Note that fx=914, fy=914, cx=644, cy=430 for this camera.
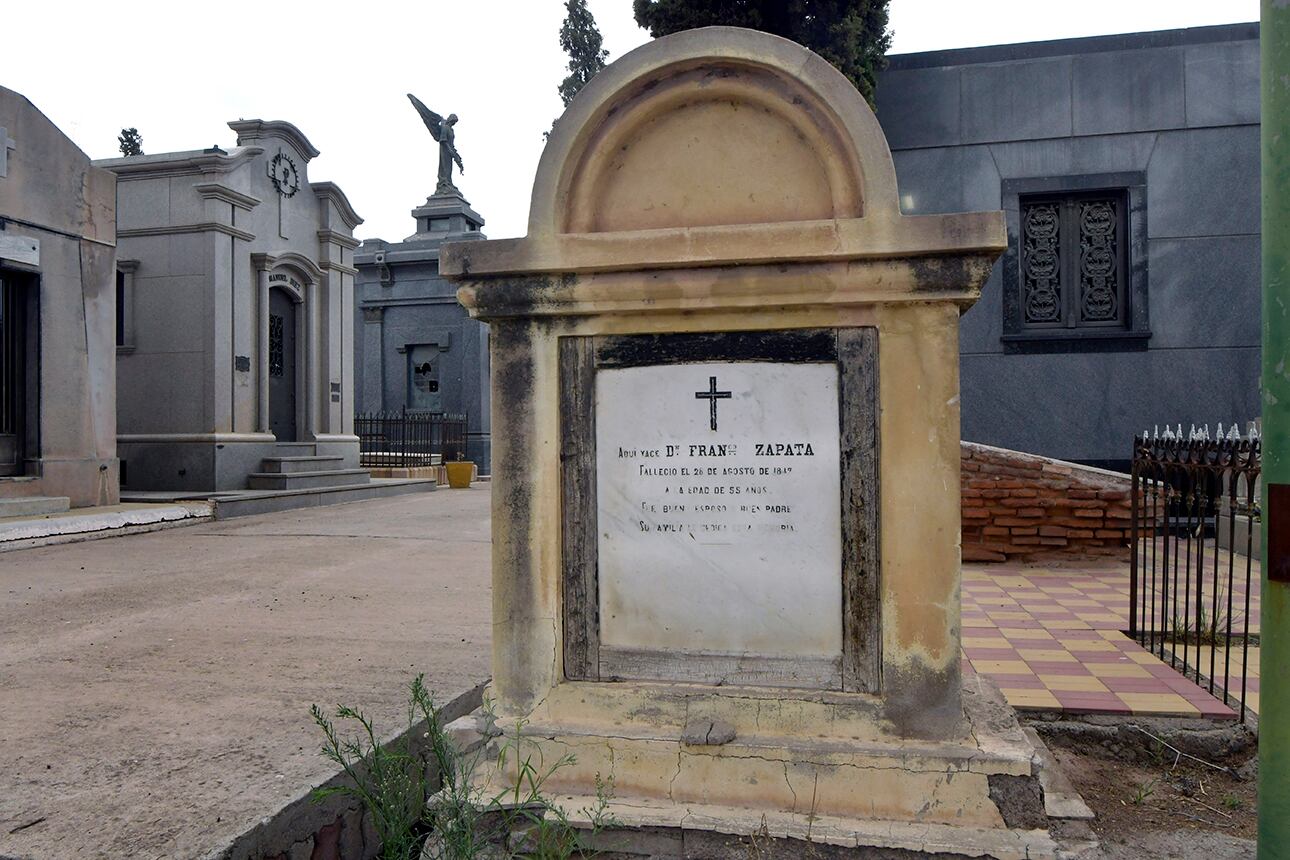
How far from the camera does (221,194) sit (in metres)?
12.5

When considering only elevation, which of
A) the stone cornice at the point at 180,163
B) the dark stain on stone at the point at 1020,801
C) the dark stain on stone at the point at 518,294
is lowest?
the dark stain on stone at the point at 1020,801

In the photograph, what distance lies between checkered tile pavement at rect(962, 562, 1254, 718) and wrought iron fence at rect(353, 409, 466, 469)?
13.5m

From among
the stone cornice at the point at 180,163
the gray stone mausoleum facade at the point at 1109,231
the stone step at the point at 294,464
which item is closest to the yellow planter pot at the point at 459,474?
the stone step at the point at 294,464

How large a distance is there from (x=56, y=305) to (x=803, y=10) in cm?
959

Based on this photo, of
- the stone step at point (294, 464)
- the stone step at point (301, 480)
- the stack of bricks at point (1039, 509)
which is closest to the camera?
the stack of bricks at point (1039, 509)

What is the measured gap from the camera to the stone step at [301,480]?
12.8m

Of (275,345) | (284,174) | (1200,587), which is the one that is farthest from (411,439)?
(1200,587)

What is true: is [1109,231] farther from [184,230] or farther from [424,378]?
[424,378]

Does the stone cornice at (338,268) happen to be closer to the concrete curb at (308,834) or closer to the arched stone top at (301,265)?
the arched stone top at (301,265)

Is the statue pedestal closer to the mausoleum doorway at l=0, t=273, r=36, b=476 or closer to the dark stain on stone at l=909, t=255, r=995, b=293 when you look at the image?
the mausoleum doorway at l=0, t=273, r=36, b=476

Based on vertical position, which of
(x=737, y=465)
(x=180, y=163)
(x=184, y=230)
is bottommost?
(x=737, y=465)

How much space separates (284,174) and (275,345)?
2654mm

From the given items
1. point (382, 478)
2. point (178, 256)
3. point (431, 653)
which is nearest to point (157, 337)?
point (178, 256)

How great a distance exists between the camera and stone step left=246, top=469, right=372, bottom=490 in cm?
1284
